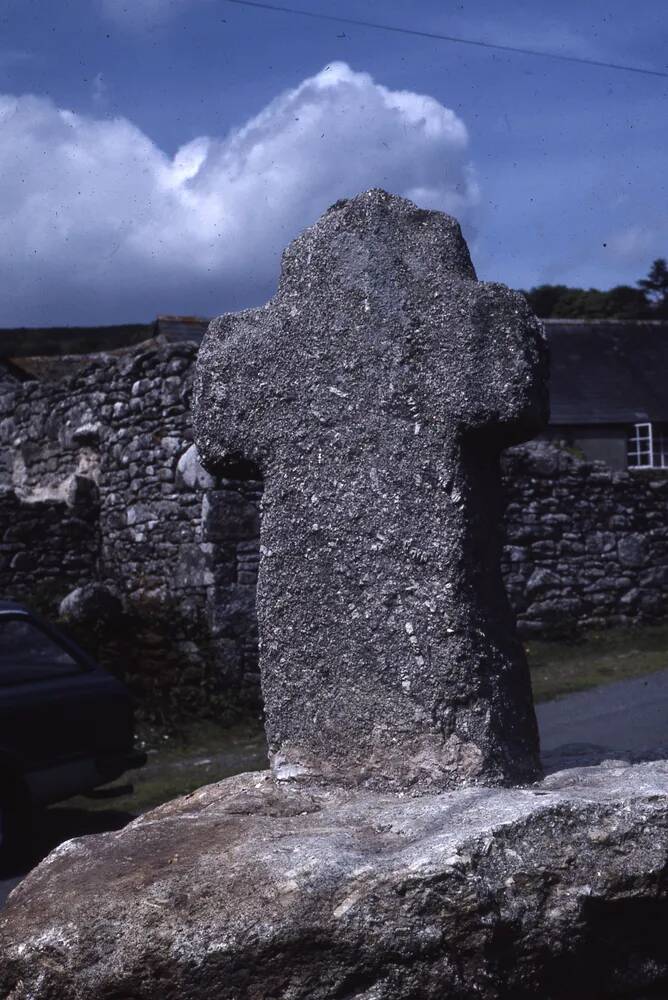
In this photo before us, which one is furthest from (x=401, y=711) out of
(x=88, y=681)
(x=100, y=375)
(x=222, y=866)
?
(x=100, y=375)

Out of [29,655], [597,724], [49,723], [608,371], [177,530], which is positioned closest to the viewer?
[49,723]

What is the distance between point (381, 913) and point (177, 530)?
30.5 feet

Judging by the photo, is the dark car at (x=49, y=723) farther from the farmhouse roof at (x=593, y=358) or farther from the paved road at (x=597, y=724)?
the farmhouse roof at (x=593, y=358)

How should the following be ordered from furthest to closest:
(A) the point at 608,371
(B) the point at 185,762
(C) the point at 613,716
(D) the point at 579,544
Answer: (A) the point at 608,371 < (D) the point at 579,544 < (C) the point at 613,716 < (B) the point at 185,762

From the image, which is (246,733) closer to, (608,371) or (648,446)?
(648,446)

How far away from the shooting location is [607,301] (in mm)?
54844

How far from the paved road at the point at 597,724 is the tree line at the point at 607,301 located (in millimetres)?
41471

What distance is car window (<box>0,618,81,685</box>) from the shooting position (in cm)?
803

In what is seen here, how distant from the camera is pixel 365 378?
3.64 m

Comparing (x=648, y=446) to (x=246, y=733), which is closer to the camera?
(x=246, y=733)

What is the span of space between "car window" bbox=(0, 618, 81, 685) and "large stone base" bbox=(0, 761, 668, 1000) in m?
5.28

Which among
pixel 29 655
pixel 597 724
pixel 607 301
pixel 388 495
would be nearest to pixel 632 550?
pixel 597 724

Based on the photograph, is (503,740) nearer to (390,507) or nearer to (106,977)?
(390,507)

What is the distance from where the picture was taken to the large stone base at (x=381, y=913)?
2.51 meters
